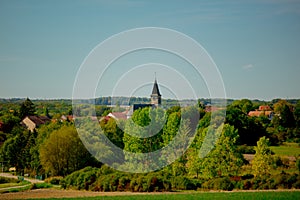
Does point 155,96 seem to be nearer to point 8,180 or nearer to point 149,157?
point 149,157

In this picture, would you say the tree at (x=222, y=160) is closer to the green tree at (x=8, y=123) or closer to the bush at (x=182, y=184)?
the bush at (x=182, y=184)

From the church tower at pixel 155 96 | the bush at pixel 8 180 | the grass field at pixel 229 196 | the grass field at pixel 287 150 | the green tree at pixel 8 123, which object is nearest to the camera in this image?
the grass field at pixel 229 196

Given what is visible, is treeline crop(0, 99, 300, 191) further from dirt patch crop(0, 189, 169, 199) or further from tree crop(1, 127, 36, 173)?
dirt patch crop(0, 189, 169, 199)

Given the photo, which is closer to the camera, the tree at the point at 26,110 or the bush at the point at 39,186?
the bush at the point at 39,186

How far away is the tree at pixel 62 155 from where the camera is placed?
129ft

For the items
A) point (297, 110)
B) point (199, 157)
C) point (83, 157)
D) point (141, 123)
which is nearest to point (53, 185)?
point (83, 157)

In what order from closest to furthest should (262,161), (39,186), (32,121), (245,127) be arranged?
(262,161), (39,186), (245,127), (32,121)

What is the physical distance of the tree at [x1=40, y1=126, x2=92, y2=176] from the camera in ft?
129

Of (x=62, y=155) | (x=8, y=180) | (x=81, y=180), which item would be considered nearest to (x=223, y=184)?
(x=81, y=180)

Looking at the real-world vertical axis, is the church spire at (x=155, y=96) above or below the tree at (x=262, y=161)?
above

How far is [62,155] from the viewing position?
129ft

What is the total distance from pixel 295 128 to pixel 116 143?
35556 millimetres

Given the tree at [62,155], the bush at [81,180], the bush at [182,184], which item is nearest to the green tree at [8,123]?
the tree at [62,155]

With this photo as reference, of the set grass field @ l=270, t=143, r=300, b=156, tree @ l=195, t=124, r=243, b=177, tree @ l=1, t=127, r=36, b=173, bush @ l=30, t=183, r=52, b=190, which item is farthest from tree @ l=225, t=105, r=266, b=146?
bush @ l=30, t=183, r=52, b=190
